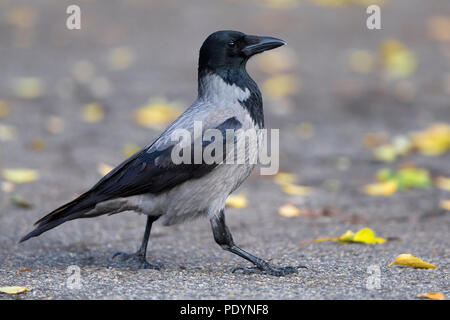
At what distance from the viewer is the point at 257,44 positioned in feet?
14.9

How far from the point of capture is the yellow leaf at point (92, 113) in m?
8.24

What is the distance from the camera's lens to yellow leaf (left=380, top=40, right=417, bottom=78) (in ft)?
31.8

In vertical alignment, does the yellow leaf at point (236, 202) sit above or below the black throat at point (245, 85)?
below

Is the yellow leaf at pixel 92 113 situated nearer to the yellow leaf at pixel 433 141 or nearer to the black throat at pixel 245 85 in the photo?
the yellow leaf at pixel 433 141

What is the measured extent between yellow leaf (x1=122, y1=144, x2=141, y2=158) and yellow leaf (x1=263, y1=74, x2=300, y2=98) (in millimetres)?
2276

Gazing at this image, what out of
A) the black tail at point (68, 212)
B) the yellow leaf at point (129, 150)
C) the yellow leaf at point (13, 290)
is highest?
the yellow leaf at point (129, 150)

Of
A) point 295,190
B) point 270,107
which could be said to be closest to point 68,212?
point 295,190

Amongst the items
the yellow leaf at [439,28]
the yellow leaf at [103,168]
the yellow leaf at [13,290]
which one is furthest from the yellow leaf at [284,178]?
the yellow leaf at [439,28]

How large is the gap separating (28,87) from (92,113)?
119 centimetres

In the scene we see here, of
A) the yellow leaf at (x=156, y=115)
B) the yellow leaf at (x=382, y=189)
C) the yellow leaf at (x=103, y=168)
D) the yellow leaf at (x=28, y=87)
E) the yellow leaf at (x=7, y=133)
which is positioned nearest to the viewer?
the yellow leaf at (x=382, y=189)

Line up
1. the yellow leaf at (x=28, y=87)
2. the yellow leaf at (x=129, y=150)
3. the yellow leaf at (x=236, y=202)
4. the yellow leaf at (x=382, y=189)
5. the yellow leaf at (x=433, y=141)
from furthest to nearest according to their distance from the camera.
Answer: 1. the yellow leaf at (x=28, y=87)
2. the yellow leaf at (x=433, y=141)
3. the yellow leaf at (x=129, y=150)
4. the yellow leaf at (x=382, y=189)
5. the yellow leaf at (x=236, y=202)

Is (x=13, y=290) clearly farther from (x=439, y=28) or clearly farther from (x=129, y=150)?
(x=439, y=28)

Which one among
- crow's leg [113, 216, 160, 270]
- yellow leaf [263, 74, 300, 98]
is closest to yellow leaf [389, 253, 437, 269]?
crow's leg [113, 216, 160, 270]
